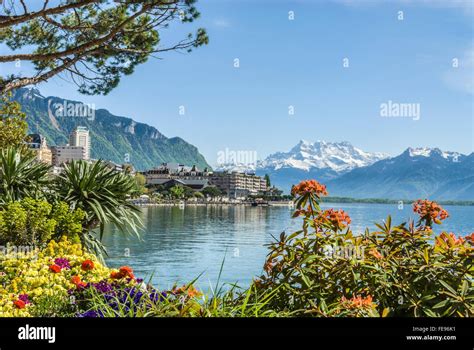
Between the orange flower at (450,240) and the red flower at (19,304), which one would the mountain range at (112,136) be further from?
the orange flower at (450,240)

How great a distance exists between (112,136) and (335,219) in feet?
174

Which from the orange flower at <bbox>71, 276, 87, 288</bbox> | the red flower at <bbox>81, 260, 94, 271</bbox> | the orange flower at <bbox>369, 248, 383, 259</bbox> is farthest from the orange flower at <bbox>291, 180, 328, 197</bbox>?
the red flower at <bbox>81, 260, 94, 271</bbox>

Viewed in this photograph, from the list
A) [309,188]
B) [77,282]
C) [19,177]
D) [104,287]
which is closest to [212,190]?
[19,177]

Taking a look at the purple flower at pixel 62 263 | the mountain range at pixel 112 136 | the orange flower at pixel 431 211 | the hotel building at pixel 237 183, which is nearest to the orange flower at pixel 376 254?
the orange flower at pixel 431 211

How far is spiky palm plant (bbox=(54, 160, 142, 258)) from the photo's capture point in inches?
340

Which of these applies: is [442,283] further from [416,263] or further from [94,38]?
[94,38]

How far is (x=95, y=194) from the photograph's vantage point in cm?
879

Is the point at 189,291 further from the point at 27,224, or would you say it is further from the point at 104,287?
the point at 27,224

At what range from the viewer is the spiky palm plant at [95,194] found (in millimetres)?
8641

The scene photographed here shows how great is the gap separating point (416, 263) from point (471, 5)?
324cm

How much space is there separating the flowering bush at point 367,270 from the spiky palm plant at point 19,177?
17.6ft

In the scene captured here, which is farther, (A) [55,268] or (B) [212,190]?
(B) [212,190]
